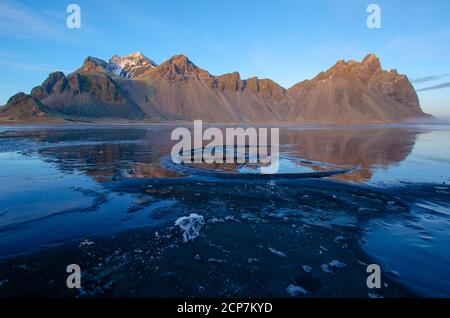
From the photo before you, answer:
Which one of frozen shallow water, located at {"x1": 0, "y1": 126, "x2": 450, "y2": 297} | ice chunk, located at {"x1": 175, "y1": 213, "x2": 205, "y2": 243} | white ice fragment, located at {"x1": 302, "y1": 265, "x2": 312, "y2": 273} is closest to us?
white ice fragment, located at {"x1": 302, "y1": 265, "x2": 312, "y2": 273}

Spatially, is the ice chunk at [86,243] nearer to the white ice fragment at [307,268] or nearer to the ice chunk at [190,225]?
the ice chunk at [190,225]

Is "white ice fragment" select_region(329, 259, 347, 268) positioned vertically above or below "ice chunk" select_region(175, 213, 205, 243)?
below

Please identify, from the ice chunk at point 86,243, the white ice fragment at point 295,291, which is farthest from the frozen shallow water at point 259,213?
the ice chunk at point 86,243

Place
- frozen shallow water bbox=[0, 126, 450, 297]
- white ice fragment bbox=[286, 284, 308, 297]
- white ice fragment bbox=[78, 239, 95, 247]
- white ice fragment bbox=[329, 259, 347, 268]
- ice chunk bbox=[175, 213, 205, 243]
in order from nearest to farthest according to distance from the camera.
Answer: white ice fragment bbox=[286, 284, 308, 297], white ice fragment bbox=[329, 259, 347, 268], frozen shallow water bbox=[0, 126, 450, 297], white ice fragment bbox=[78, 239, 95, 247], ice chunk bbox=[175, 213, 205, 243]

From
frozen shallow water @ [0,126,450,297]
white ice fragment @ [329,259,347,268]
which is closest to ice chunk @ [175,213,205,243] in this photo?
frozen shallow water @ [0,126,450,297]

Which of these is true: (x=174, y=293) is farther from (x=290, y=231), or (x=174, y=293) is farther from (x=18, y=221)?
(x=18, y=221)

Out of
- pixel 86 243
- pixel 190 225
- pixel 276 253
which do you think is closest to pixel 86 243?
pixel 86 243

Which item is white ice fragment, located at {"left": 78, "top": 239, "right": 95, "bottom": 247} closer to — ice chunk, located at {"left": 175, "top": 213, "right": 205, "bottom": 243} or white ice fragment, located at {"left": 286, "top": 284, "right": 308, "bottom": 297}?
ice chunk, located at {"left": 175, "top": 213, "right": 205, "bottom": 243}
